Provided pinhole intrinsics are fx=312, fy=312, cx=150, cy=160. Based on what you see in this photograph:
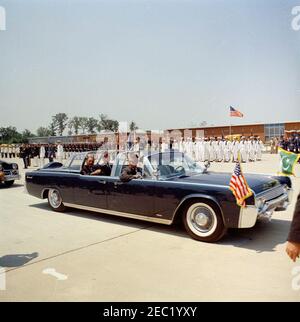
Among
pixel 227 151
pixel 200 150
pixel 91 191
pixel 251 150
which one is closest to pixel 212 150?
pixel 200 150

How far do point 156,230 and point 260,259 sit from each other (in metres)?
1.93

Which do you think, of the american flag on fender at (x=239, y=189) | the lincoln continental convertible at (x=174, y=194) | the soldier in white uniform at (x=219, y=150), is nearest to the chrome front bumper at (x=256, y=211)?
the lincoln continental convertible at (x=174, y=194)

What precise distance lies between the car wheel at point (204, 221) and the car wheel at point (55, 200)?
3.21 metres

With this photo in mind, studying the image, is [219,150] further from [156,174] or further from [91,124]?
[91,124]

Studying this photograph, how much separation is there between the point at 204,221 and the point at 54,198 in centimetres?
382

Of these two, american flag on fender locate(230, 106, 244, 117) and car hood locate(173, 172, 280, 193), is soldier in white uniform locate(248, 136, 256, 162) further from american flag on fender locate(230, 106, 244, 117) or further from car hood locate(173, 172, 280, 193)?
car hood locate(173, 172, 280, 193)

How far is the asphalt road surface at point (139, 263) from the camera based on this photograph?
3129 mm

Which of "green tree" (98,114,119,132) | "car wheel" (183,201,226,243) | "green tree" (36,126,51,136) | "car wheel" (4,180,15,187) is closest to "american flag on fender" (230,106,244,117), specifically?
"car wheel" (4,180,15,187)

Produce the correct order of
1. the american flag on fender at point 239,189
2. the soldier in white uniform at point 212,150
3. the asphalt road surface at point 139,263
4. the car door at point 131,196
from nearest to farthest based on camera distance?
the asphalt road surface at point 139,263 < the american flag on fender at point 239,189 < the car door at point 131,196 < the soldier in white uniform at point 212,150

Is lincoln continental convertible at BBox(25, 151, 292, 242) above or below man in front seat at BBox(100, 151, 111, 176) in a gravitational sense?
below

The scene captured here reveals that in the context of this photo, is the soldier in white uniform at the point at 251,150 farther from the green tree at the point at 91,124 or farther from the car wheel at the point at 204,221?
the green tree at the point at 91,124

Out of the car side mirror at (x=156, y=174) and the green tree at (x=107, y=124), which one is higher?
the green tree at (x=107, y=124)

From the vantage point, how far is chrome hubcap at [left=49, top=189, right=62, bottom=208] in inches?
272

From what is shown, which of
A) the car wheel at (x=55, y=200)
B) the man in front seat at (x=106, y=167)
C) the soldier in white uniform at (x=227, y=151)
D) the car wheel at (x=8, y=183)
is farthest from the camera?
the soldier in white uniform at (x=227, y=151)
